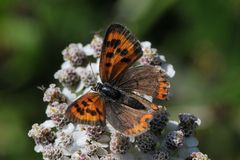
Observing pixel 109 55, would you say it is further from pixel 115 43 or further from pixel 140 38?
pixel 140 38

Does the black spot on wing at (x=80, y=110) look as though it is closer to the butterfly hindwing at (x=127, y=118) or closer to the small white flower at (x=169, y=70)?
the butterfly hindwing at (x=127, y=118)

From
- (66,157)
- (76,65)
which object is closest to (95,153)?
(66,157)

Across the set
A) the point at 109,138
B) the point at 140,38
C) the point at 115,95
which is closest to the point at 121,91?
the point at 115,95

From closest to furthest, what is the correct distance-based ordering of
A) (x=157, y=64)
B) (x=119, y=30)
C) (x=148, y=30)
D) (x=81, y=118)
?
(x=81, y=118) < (x=119, y=30) < (x=157, y=64) < (x=148, y=30)

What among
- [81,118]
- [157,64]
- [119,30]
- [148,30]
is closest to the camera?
[81,118]

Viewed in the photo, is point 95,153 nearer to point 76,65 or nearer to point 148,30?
point 76,65
